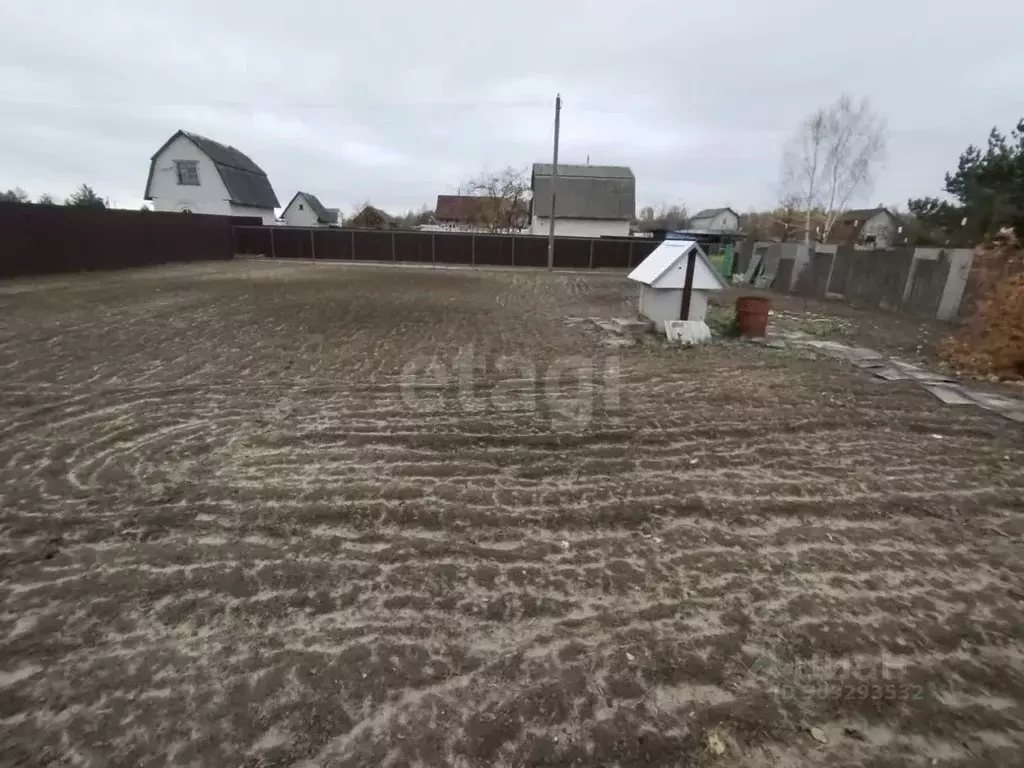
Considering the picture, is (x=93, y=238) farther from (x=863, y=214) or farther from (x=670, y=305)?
(x=863, y=214)

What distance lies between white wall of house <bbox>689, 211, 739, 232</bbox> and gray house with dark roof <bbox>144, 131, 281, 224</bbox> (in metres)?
45.7

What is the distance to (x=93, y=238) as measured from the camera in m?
17.5

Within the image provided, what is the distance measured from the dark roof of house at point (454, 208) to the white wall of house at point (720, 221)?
25.1m

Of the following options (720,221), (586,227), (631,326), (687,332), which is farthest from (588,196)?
(687,332)

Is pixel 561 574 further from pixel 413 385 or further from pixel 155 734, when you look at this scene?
pixel 413 385

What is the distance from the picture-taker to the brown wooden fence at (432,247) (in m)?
27.1

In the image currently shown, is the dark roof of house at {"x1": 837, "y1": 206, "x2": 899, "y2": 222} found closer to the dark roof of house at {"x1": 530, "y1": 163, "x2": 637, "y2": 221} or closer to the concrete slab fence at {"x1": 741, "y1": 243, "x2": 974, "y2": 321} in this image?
the dark roof of house at {"x1": 530, "y1": 163, "x2": 637, "y2": 221}

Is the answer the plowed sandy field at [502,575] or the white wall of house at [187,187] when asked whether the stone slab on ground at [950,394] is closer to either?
the plowed sandy field at [502,575]

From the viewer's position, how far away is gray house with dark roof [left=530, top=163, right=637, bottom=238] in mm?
37750

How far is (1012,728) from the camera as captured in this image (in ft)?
6.48
